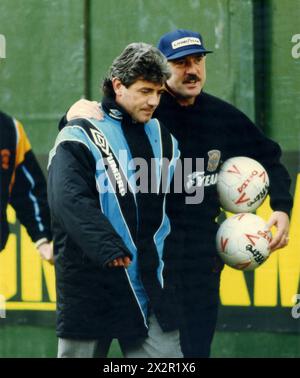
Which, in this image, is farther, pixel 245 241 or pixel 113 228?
pixel 245 241

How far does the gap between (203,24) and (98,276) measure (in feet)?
4.44

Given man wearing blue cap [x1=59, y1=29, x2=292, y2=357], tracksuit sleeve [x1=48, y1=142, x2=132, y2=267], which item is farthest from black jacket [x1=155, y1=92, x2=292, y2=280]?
tracksuit sleeve [x1=48, y1=142, x2=132, y2=267]

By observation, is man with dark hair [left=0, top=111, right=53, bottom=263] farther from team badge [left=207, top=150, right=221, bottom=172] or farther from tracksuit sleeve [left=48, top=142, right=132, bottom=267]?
tracksuit sleeve [left=48, top=142, right=132, bottom=267]

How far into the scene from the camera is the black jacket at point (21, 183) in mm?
4629

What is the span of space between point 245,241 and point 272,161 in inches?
15.7

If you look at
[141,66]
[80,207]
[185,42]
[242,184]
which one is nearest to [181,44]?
[185,42]

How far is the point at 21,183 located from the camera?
4641 mm

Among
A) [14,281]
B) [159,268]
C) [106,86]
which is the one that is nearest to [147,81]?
[106,86]

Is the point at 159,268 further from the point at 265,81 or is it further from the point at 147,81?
the point at 265,81

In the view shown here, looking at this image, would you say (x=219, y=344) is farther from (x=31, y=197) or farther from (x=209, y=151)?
(x=31, y=197)

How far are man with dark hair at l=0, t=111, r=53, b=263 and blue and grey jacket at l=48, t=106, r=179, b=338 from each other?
0.88 m

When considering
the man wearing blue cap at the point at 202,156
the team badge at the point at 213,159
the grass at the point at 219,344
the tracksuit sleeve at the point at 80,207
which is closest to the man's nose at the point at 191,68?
the man wearing blue cap at the point at 202,156

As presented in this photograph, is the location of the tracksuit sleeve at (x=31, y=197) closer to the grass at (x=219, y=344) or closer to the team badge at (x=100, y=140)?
the grass at (x=219, y=344)

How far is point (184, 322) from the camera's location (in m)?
4.23
